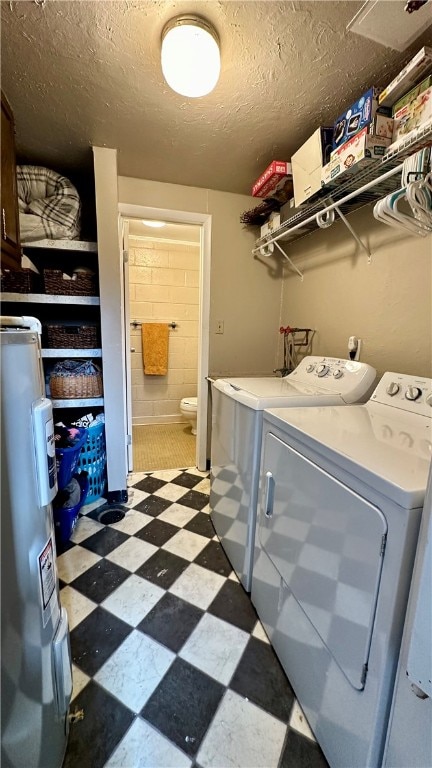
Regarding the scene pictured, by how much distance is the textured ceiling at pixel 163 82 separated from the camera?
102 centimetres

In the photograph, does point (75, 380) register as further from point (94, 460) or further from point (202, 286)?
point (202, 286)

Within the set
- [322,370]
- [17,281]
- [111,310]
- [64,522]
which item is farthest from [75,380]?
[322,370]

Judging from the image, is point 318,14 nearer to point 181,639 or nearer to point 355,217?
point 355,217

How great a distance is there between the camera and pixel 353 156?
122cm

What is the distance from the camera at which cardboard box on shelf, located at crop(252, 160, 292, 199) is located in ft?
5.65

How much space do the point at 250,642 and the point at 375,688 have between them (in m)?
0.69

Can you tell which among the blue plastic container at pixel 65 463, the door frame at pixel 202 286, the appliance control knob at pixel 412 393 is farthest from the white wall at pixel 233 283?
the appliance control knob at pixel 412 393

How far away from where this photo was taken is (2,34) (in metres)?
1.09

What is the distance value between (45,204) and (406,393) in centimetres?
224

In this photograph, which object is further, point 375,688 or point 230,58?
point 230,58

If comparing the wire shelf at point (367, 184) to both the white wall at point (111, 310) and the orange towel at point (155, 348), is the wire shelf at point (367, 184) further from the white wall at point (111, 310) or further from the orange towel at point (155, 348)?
the orange towel at point (155, 348)

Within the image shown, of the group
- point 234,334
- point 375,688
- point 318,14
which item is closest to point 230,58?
point 318,14

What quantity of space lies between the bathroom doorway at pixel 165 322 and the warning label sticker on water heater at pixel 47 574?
244 centimetres

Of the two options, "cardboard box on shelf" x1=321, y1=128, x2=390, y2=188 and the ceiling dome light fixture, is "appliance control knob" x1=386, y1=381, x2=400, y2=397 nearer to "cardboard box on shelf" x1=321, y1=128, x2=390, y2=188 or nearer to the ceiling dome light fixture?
"cardboard box on shelf" x1=321, y1=128, x2=390, y2=188
